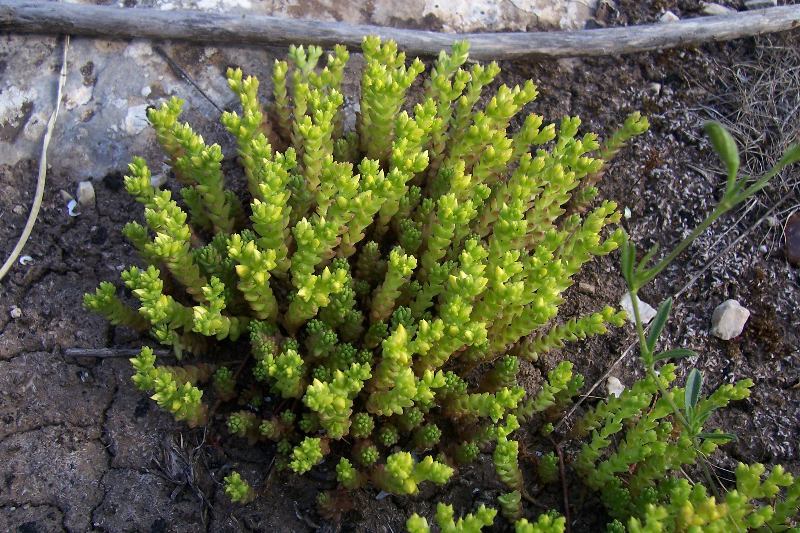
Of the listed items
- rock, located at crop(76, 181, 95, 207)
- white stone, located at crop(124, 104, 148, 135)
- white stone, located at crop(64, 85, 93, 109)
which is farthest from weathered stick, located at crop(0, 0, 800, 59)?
rock, located at crop(76, 181, 95, 207)

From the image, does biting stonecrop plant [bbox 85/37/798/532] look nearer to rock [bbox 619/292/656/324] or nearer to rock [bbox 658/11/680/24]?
rock [bbox 619/292/656/324]

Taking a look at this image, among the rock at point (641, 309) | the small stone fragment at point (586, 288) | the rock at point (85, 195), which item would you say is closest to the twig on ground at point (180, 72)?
the rock at point (85, 195)

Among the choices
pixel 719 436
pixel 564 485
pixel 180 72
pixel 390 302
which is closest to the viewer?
pixel 719 436

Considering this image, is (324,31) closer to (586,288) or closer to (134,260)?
(134,260)

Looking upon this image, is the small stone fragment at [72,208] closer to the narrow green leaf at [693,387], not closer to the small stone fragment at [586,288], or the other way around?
the small stone fragment at [586,288]

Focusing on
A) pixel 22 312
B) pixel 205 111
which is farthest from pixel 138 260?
pixel 205 111

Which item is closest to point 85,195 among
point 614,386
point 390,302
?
point 390,302
